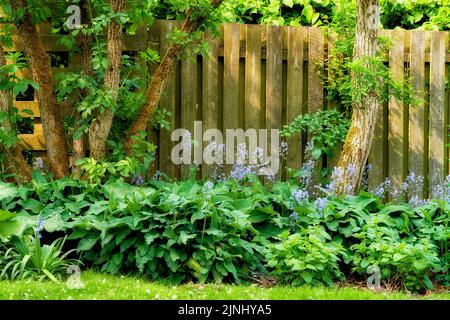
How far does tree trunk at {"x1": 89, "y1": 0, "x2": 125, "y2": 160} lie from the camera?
6.02m

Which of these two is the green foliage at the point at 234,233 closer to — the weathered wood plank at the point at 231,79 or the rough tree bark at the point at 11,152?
the rough tree bark at the point at 11,152

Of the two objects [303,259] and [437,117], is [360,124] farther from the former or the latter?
[303,259]

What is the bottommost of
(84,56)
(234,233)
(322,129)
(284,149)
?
(234,233)

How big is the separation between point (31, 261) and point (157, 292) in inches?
38.3

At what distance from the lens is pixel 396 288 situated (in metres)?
4.95

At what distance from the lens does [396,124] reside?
24.0 ft

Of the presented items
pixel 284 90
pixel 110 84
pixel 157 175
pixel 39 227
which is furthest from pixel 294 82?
pixel 39 227

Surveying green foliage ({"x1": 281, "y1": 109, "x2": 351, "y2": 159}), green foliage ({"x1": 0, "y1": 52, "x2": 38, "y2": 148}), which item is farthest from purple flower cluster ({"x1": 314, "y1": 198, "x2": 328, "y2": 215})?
green foliage ({"x1": 0, "y1": 52, "x2": 38, "y2": 148})

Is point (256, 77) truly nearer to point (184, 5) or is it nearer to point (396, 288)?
point (184, 5)

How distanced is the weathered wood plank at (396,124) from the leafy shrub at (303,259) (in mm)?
2577

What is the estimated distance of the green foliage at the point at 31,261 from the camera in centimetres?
465

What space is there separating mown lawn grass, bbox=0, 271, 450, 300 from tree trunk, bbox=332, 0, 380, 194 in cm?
179

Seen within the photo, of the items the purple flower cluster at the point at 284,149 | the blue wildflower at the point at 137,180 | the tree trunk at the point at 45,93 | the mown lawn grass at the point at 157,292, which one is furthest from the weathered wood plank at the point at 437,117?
the tree trunk at the point at 45,93

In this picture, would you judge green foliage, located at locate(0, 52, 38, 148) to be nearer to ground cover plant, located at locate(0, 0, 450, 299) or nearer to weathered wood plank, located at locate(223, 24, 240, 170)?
ground cover plant, located at locate(0, 0, 450, 299)
